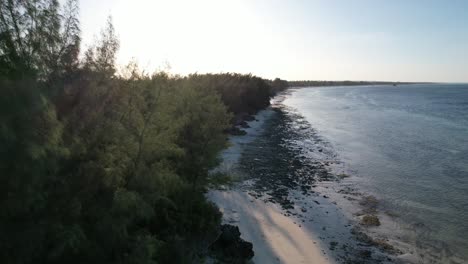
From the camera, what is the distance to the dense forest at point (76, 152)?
276 inches

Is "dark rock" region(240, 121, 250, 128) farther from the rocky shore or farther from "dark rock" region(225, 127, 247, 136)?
the rocky shore

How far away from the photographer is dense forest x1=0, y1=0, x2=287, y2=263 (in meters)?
7.00

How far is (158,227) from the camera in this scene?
552 inches

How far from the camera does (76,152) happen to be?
8.92 m

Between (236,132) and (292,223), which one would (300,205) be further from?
(236,132)

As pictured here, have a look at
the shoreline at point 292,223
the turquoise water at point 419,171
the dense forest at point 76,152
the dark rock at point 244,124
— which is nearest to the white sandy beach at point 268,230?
the shoreline at point 292,223

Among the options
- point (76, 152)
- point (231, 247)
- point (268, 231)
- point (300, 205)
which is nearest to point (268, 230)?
point (268, 231)

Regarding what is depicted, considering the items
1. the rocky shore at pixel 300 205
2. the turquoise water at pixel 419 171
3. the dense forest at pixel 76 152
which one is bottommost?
the turquoise water at pixel 419 171

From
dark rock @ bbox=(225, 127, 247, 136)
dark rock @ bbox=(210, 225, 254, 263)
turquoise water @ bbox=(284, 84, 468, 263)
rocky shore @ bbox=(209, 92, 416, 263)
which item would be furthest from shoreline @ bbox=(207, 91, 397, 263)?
dark rock @ bbox=(225, 127, 247, 136)

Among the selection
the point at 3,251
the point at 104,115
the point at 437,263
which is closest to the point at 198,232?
the point at 104,115

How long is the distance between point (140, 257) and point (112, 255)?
71 cm

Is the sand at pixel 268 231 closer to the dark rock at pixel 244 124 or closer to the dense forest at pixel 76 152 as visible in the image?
the dense forest at pixel 76 152

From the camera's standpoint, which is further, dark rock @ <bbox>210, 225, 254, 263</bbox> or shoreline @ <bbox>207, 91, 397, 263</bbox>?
shoreline @ <bbox>207, 91, 397, 263</bbox>

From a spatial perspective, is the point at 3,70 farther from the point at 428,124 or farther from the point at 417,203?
the point at 428,124
